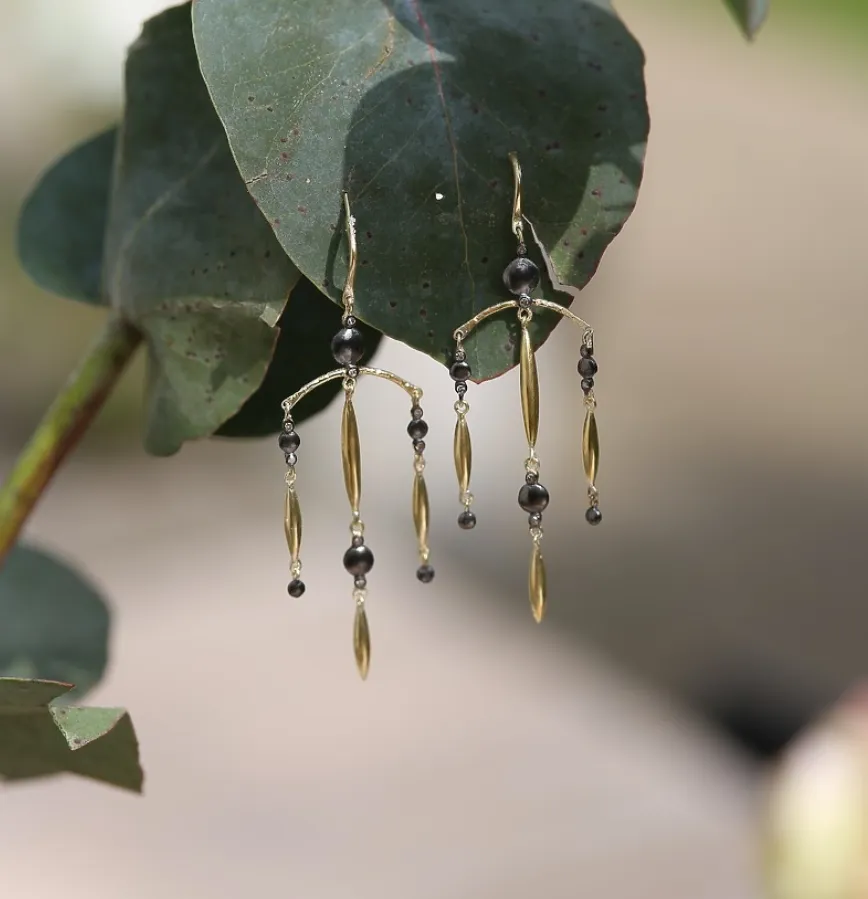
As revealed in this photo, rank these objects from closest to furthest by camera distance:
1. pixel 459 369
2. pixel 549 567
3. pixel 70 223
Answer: pixel 459 369, pixel 70 223, pixel 549 567

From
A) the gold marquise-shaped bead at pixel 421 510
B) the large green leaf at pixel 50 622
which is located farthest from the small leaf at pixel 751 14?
the large green leaf at pixel 50 622

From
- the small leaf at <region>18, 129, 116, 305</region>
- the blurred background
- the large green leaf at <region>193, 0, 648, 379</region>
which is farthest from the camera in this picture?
the blurred background

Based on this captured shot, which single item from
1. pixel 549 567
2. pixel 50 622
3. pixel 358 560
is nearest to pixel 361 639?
pixel 358 560

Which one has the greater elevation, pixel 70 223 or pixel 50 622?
pixel 70 223

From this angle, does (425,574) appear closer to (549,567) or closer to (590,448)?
(590,448)

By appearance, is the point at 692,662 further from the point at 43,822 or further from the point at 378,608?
the point at 43,822

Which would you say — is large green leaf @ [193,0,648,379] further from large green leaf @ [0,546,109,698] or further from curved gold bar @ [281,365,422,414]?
large green leaf @ [0,546,109,698]

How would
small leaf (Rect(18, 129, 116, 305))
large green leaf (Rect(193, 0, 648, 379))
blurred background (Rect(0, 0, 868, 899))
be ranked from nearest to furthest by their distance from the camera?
large green leaf (Rect(193, 0, 648, 379)) → small leaf (Rect(18, 129, 116, 305)) → blurred background (Rect(0, 0, 868, 899))

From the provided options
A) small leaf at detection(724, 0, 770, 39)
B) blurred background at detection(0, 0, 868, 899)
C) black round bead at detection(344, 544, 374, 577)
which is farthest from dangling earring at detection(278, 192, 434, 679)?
blurred background at detection(0, 0, 868, 899)
